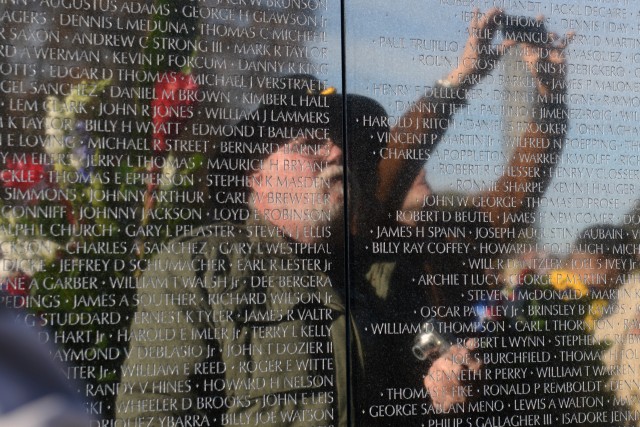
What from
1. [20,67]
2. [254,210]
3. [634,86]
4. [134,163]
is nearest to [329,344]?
[254,210]

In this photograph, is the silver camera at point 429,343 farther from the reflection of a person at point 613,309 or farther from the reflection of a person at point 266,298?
the reflection of a person at point 613,309

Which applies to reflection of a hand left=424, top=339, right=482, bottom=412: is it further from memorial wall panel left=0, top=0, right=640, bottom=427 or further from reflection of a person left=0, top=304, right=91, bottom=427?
reflection of a person left=0, top=304, right=91, bottom=427

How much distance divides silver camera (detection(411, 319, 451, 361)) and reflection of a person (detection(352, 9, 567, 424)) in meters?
0.05

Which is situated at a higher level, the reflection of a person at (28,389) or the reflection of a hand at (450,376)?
the reflection of a person at (28,389)

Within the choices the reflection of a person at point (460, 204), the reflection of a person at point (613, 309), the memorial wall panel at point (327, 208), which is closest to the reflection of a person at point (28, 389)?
the memorial wall panel at point (327, 208)

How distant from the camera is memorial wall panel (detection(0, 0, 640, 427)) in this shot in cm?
377

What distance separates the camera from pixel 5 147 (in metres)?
3.72

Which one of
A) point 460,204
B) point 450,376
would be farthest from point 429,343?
point 460,204

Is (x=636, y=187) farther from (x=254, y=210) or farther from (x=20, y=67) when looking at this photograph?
(x=20, y=67)

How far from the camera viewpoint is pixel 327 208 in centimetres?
409

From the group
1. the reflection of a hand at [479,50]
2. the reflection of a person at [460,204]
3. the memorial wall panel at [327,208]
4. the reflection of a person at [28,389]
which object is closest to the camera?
the reflection of a person at [28,389]

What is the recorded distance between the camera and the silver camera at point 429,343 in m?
4.19

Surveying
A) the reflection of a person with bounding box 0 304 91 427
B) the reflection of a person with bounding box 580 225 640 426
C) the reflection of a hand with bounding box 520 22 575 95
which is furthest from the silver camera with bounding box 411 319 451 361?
the reflection of a person with bounding box 0 304 91 427

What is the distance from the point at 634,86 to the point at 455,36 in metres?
1.13
